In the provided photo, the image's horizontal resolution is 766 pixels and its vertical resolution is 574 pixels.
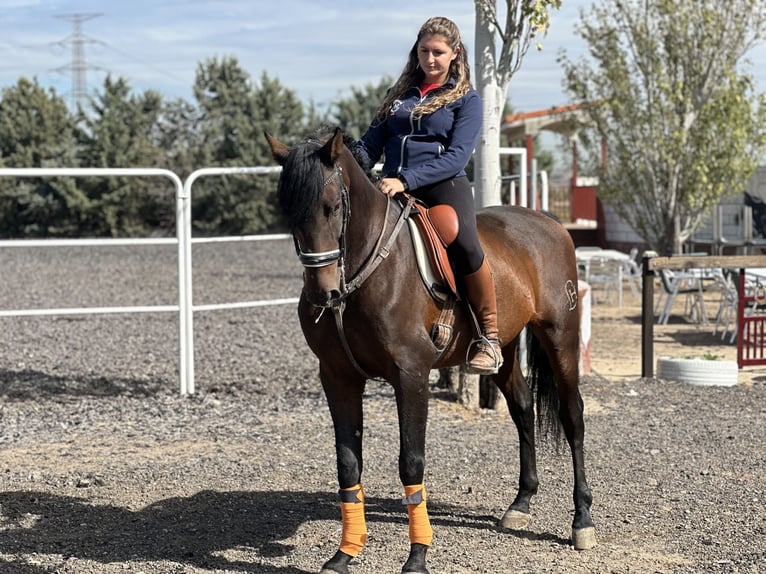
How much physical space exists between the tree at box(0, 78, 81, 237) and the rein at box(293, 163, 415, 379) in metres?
30.1

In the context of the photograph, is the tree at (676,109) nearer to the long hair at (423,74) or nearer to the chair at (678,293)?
the chair at (678,293)

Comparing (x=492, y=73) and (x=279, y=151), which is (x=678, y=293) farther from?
(x=279, y=151)

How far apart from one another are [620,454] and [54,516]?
3568 millimetres

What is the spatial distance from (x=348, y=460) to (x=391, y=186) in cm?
122

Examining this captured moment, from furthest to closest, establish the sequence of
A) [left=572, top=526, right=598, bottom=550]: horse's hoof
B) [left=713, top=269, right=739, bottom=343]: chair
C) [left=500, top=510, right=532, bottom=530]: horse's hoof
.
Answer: [left=713, top=269, right=739, bottom=343]: chair → [left=500, top=510, right=532, bottom=530]: horse's hoof → [left=572, top=526, right=598, bottom=550]: horse's hoof

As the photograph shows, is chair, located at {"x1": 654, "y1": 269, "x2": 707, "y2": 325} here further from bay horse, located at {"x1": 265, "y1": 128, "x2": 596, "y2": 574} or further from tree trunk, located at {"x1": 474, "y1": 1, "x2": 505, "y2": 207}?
bay horse, located at {"x1": 265, "y1": 128, "x2": 596, "y2": 574}

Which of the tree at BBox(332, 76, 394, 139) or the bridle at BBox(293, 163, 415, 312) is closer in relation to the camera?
the bridle at BBox(293, 163, 415, 312)

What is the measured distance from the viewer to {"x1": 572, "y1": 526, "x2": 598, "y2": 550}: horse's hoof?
459 cm

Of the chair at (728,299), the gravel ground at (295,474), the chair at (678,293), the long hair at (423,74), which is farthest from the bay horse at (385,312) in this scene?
the chair at (678,293)

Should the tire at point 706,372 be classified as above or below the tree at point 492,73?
below

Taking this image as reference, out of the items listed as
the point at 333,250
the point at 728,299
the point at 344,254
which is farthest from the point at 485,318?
the point at 728,299

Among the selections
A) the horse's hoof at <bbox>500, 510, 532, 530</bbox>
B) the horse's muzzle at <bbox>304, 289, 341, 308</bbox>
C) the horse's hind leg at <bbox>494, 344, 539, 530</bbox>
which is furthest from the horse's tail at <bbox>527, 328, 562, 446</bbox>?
the horse's muzzle at <bbox>304, 289, 341, 308</bbox>

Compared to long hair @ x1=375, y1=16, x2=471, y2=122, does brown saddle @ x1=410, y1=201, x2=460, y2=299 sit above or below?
below

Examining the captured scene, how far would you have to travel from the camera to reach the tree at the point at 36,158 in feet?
107
